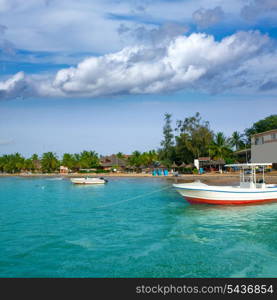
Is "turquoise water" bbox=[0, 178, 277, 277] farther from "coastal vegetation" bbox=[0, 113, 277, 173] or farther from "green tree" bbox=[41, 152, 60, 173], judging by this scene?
"green tree" bbox=[41, 152, 60, 173]

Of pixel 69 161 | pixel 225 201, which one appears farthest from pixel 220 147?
pixel 69 161

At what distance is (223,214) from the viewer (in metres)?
20.5

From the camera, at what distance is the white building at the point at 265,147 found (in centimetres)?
4659

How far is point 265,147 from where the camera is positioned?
158ft

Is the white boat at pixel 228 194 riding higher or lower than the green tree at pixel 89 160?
lower

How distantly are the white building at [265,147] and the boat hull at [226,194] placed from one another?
81.9 ft

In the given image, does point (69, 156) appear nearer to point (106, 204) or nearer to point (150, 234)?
point (106, 204)

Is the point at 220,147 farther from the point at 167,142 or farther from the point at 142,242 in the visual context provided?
the point at 142,242

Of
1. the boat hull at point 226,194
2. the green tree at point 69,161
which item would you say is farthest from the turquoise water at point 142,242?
the green tree at point 69,161

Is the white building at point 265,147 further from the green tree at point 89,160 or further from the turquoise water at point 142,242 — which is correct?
Answer: the green tree at point 89,160

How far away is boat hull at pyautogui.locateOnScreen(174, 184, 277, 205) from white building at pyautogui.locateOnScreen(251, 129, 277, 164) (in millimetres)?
24961

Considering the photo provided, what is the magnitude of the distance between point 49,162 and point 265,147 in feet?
232
